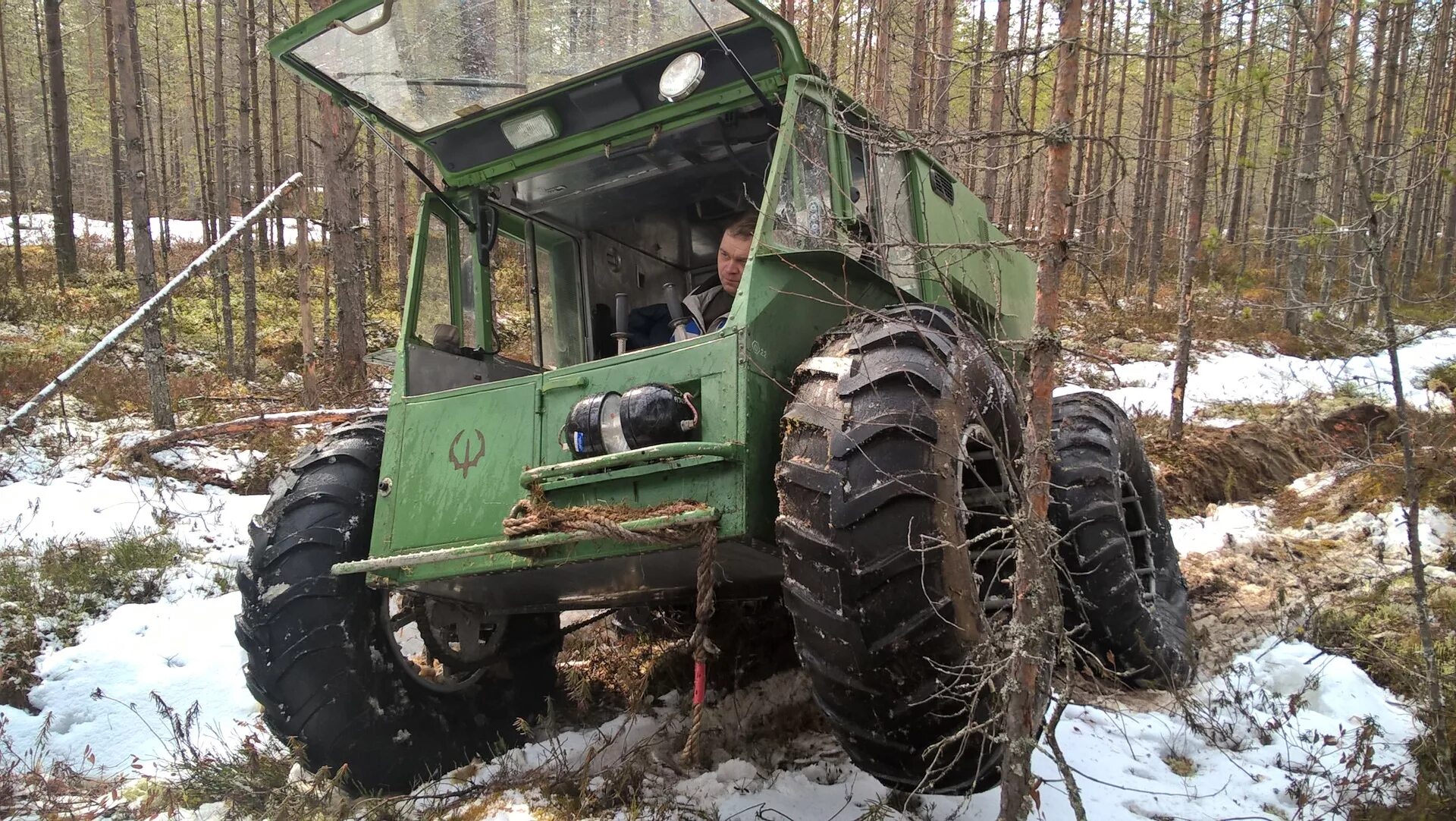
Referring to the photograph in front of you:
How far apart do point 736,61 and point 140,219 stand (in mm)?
8963

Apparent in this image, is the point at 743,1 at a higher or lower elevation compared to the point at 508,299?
higher

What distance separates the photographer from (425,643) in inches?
167

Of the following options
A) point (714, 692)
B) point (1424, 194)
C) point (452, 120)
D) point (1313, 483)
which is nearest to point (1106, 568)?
point (714, 692)

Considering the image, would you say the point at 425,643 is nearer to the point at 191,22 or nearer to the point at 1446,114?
the point at 1446,114

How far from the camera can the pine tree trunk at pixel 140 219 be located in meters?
9.07

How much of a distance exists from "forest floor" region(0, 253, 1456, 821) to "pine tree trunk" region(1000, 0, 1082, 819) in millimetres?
134

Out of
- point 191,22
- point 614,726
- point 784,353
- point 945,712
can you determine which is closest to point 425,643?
point 614,726

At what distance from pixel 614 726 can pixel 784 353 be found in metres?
2.27

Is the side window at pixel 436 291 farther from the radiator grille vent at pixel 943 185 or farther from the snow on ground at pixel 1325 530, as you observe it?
the snow on ground at pixel 1325 530

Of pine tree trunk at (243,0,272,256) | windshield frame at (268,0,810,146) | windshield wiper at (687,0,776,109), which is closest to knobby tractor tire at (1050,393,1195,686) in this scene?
windshield wiper at (687,0,776,109)

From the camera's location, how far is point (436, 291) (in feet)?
14.8

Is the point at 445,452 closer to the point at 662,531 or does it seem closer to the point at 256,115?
the point at 662,531

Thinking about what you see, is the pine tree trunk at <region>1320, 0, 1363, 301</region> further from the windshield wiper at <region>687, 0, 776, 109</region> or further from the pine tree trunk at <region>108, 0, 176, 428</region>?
the pine tree trunk at <region>108, 0, 176, 428</region>

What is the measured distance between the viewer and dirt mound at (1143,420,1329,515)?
8.17 m
